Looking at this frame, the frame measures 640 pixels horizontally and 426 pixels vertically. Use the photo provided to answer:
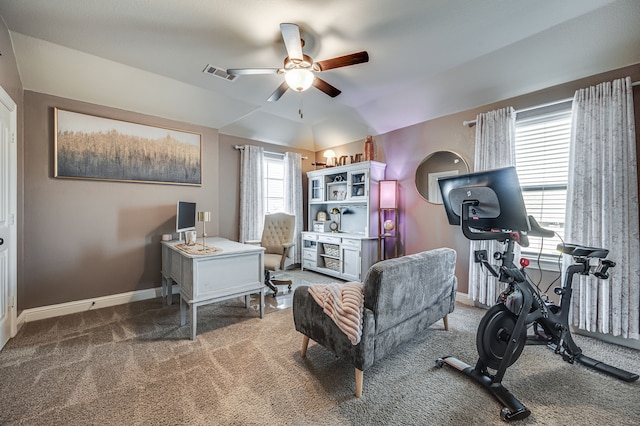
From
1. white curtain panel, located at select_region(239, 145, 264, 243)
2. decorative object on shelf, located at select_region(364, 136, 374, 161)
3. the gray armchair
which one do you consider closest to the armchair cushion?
the gray armchair

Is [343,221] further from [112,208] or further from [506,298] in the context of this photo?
[112,208]

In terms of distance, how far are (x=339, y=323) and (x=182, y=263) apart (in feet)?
6.19

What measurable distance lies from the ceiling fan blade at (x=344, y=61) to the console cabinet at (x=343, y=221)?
7.19 feet

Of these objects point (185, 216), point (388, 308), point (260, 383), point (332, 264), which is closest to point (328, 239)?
point (332, 264)

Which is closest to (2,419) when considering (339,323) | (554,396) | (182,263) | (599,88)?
(182,263)

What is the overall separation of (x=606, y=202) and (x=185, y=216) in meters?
4.49

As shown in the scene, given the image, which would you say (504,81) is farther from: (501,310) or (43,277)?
(43,277)

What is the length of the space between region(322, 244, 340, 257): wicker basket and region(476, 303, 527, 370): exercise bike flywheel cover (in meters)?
2.91

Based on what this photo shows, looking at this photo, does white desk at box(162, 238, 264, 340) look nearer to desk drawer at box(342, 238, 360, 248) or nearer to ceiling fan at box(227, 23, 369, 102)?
ceiling fan at box(227, 23, 369, 102)

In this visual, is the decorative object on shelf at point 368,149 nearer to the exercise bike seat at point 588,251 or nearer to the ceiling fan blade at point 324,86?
the ceiling fan blade at point 324,86

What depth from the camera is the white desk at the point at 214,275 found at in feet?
7.87

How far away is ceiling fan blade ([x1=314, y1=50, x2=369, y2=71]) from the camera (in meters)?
2.06

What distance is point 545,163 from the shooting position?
2.82m

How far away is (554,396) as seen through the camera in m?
1.70
